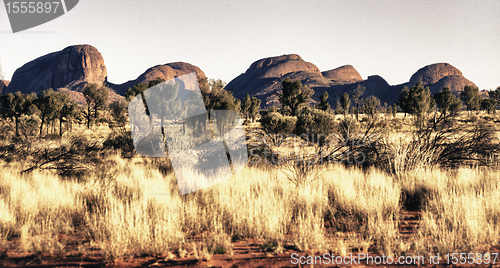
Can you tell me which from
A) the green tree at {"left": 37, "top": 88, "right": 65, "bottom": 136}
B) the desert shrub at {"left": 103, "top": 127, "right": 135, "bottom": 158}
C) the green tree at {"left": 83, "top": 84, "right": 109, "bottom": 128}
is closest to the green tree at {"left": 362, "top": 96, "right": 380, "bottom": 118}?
the desert shrub at {"left": 103, "top": 127, "right": 135, "bottom": 158}

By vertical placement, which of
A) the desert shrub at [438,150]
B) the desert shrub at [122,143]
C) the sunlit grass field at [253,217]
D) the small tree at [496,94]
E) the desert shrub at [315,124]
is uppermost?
the small tree at [496,94]

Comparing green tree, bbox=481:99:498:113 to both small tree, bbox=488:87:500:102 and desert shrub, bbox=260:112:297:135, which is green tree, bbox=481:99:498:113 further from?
desert shrub, bbox=260:112:297:135

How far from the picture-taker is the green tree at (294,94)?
37.8 metres

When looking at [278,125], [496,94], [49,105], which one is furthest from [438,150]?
[496,94]

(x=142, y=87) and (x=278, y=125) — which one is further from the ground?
(x=142, y=87)

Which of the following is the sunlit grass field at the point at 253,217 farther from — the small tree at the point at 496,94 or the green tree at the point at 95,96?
the small tree at the point at 496,94

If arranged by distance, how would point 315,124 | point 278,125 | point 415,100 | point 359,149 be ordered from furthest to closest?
point 415,100 → point 315,124 → point 278,125 → point 359,149

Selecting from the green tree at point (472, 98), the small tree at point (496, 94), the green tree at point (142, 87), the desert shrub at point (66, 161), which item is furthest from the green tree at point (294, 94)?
the small tree at point (496, 94)

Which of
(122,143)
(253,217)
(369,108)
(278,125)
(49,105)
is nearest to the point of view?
(253,217)

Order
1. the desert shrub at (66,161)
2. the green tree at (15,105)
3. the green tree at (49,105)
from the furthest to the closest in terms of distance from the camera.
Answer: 1. the green tree at (15,105)
2. the green tree at (49,105)
3. the desert shrub at (66,161)

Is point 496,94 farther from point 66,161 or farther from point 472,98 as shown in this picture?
point 66,161

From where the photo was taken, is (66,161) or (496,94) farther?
(496,94)

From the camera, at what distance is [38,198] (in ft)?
17.6

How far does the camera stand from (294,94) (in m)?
38.0
